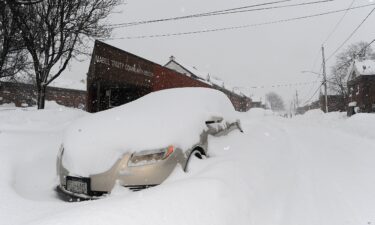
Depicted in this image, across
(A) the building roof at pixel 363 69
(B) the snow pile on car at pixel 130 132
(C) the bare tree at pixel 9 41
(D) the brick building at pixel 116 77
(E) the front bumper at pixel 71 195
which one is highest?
(A) the building roof at pixel 363 69

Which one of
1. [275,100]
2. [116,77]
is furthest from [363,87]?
[275,100]

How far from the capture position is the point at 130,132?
3.82 m

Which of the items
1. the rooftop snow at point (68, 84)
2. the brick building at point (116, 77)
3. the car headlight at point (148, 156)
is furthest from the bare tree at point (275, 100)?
the car headlight at point (148, 156)

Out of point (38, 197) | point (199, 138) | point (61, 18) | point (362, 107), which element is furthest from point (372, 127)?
point (362, 107)

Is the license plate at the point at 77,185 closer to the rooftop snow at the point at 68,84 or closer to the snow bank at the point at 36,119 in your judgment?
the snow bank at the point at 36,119

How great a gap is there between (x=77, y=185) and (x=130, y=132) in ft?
2.91

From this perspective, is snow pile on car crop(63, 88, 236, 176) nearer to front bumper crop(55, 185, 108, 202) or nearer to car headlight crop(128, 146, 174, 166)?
car headlight crop(128, 146, 174, 166)

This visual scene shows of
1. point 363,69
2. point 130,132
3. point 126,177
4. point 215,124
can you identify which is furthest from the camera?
point 363,69

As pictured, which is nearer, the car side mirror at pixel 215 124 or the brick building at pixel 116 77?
the car side mirror at pixel 215 124

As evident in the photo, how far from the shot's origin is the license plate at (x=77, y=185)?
11.6 ft

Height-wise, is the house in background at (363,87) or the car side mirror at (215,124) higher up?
the house in background at (363,87)

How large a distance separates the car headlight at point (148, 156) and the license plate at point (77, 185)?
0.62m

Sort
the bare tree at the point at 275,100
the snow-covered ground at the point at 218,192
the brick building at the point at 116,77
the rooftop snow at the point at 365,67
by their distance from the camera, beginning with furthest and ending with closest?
the bare tree at the point at 275,100
the rooftop snow at the point at 365,67
the brick building at the point at 116,77
the snow-covered ground at the point at 218,192

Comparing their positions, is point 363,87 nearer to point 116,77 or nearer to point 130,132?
point 116,77
